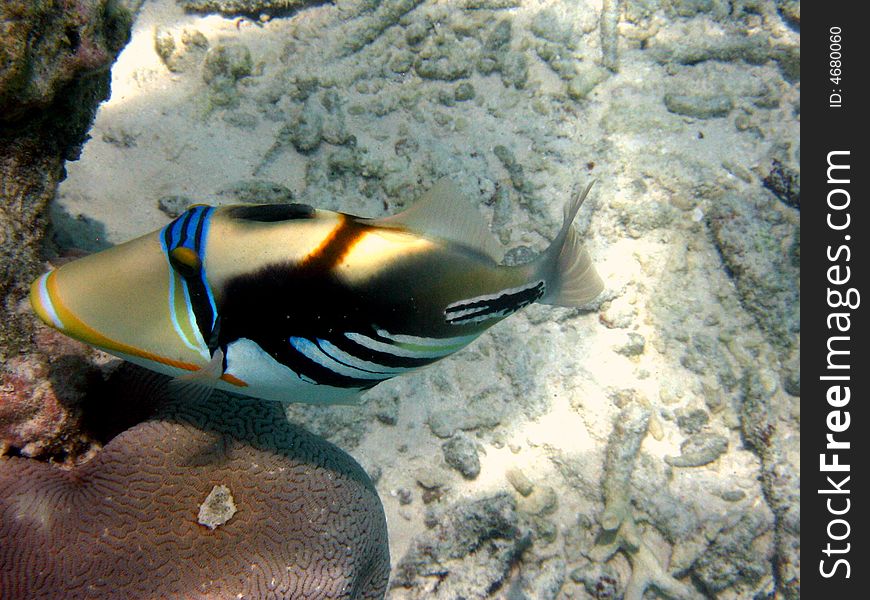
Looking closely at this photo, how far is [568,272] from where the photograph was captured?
1.77m

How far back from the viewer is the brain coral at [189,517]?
6.04 feet

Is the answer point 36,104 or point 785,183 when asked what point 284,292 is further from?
point 785,183

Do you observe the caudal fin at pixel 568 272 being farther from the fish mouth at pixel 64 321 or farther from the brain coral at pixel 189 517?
the brain coral at pixel 189 517

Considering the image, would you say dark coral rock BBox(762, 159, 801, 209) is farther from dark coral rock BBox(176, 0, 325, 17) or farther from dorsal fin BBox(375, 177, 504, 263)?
dark coral rock BBox(176, 0, 325, 17)

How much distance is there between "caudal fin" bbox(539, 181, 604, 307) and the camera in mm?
1676

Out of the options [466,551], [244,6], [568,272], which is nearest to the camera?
[568,272]

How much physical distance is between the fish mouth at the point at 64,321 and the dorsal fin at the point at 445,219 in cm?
75

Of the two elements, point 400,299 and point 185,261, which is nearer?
point 185,261

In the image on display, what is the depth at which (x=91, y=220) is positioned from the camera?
317cm

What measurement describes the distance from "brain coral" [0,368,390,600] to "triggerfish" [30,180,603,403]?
2.32ft

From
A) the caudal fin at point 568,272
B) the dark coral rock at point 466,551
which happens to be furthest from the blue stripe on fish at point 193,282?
the dark coral rock at point 466,551

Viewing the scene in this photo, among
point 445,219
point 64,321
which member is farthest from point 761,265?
point 64,321

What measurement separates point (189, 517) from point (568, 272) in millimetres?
1699

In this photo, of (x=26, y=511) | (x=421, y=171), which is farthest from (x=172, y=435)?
(x=421, y=171)
